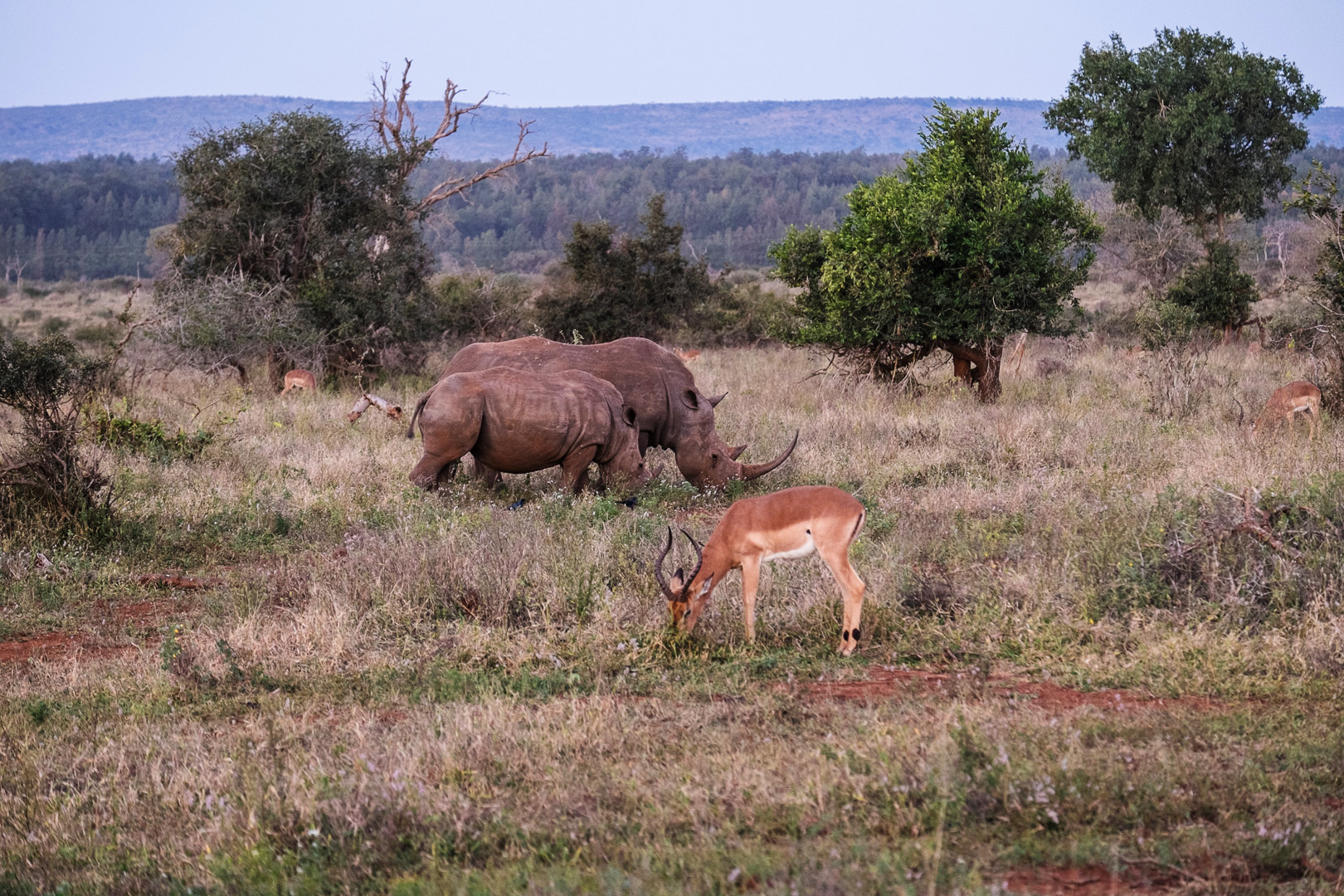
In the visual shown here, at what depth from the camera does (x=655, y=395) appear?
11844 mm

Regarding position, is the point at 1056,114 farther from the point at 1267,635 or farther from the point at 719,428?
the point at 1267,635

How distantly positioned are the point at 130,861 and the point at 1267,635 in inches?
227

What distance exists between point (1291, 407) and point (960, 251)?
5.56 m

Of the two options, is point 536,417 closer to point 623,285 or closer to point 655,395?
point 655,395

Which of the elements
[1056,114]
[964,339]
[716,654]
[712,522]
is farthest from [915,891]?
[1056,114]

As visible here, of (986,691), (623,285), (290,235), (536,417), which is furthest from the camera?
(623,285)

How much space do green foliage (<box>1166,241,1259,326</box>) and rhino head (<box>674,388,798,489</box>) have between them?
15.8m

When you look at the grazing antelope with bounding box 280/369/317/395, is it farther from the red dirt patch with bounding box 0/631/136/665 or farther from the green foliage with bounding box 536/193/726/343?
the red dirt patch with bounding box 0/631/136/665

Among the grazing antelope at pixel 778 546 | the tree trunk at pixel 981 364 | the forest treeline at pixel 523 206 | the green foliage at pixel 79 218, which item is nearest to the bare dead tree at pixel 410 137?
the tree trunk at pixel 981 364

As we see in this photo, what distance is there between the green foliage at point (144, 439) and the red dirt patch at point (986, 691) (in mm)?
9337

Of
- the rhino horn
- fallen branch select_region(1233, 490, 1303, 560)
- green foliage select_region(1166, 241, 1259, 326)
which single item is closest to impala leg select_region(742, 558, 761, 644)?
fallen branch select_region(1233, 490, 1303, 560)

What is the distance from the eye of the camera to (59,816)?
15.6 feet

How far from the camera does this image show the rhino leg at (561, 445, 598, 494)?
11.0 meters

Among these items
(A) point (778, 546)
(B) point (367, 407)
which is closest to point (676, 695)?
(A) point (778, 546)
